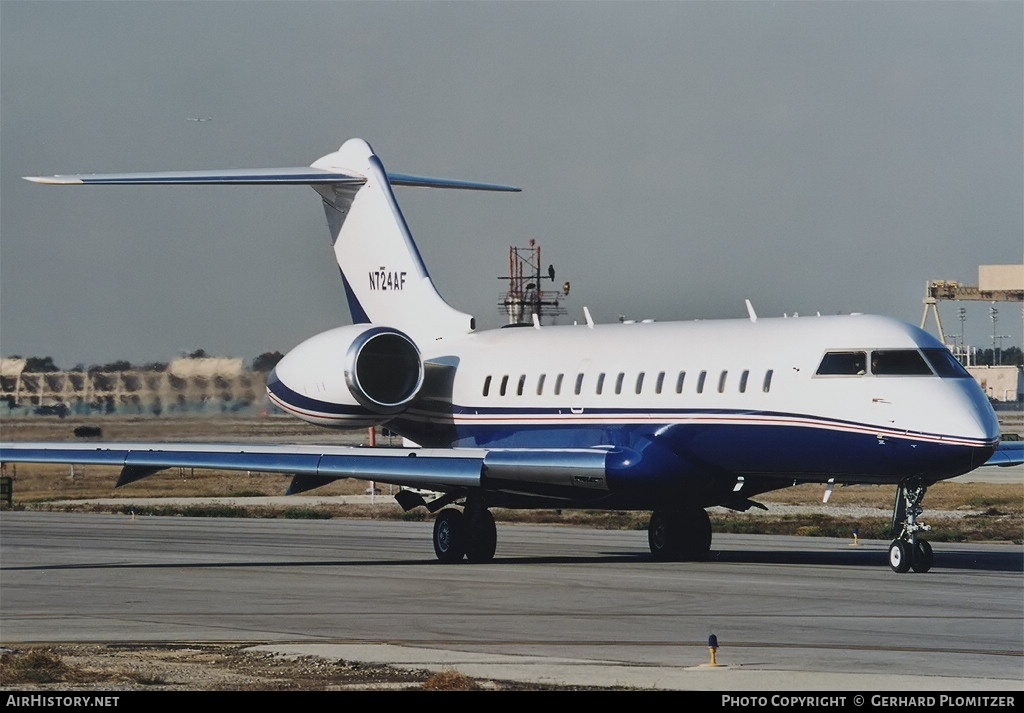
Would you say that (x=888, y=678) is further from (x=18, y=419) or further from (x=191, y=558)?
(x=18, y=419)

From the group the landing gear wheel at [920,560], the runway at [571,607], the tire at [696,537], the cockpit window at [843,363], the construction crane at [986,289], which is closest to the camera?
the runway at [571,607]

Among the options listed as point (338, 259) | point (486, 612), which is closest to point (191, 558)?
point (338, 259)

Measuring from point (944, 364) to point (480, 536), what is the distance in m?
8.34

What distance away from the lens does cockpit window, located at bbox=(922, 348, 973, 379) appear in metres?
23.6

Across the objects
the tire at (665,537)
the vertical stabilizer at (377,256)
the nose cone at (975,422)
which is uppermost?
the vertical stabilizer at (377,256)

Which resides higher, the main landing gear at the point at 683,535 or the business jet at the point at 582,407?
the business jet at the point at 582,407

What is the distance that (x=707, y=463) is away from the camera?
84.3ft

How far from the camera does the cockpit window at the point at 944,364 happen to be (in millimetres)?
23578

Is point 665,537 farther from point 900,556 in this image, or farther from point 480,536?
point 900,556

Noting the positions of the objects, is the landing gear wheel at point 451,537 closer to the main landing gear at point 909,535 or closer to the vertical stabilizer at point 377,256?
the vertical stabilizer at point 377,256

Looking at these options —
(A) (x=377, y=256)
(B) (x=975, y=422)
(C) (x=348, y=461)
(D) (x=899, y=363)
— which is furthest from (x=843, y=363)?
(A) (x=377, y=256)

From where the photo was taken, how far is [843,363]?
24.2 metres

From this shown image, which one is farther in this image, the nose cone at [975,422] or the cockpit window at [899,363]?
the cockpit window at [899,363]

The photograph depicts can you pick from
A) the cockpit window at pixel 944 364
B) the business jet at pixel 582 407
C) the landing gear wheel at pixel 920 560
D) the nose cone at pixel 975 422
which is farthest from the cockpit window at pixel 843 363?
the landing gear wheel at pixel 920 560
